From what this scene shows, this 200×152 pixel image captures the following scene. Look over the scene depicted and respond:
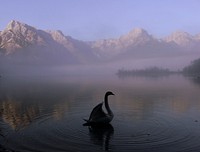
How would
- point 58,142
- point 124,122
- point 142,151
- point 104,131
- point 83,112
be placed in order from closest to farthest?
point 142,151
point 58,142
point 104,131
point 124,122
point 83,112

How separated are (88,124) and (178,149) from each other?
1033 cm

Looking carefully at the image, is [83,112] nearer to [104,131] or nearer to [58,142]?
[104,131]

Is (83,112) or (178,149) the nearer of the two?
(178,149)

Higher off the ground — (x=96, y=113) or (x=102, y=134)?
(x=96, y=113)

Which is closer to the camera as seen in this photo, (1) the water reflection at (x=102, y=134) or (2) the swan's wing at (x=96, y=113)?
(1) the water reflection at (x=102, y=134)

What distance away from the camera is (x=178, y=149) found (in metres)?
26.2

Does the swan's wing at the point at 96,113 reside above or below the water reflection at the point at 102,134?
above

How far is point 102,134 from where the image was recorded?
103 feet

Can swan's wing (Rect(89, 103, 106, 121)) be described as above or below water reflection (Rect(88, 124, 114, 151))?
above

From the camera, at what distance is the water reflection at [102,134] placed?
28406mm

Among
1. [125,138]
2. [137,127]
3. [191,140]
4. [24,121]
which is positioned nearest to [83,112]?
[24,121]

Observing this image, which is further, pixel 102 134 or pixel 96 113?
pixel 96 113

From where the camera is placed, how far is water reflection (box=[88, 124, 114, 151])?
28.4 m

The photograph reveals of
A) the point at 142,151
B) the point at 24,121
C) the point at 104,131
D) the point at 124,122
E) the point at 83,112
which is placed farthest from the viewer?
the point at 83,112
